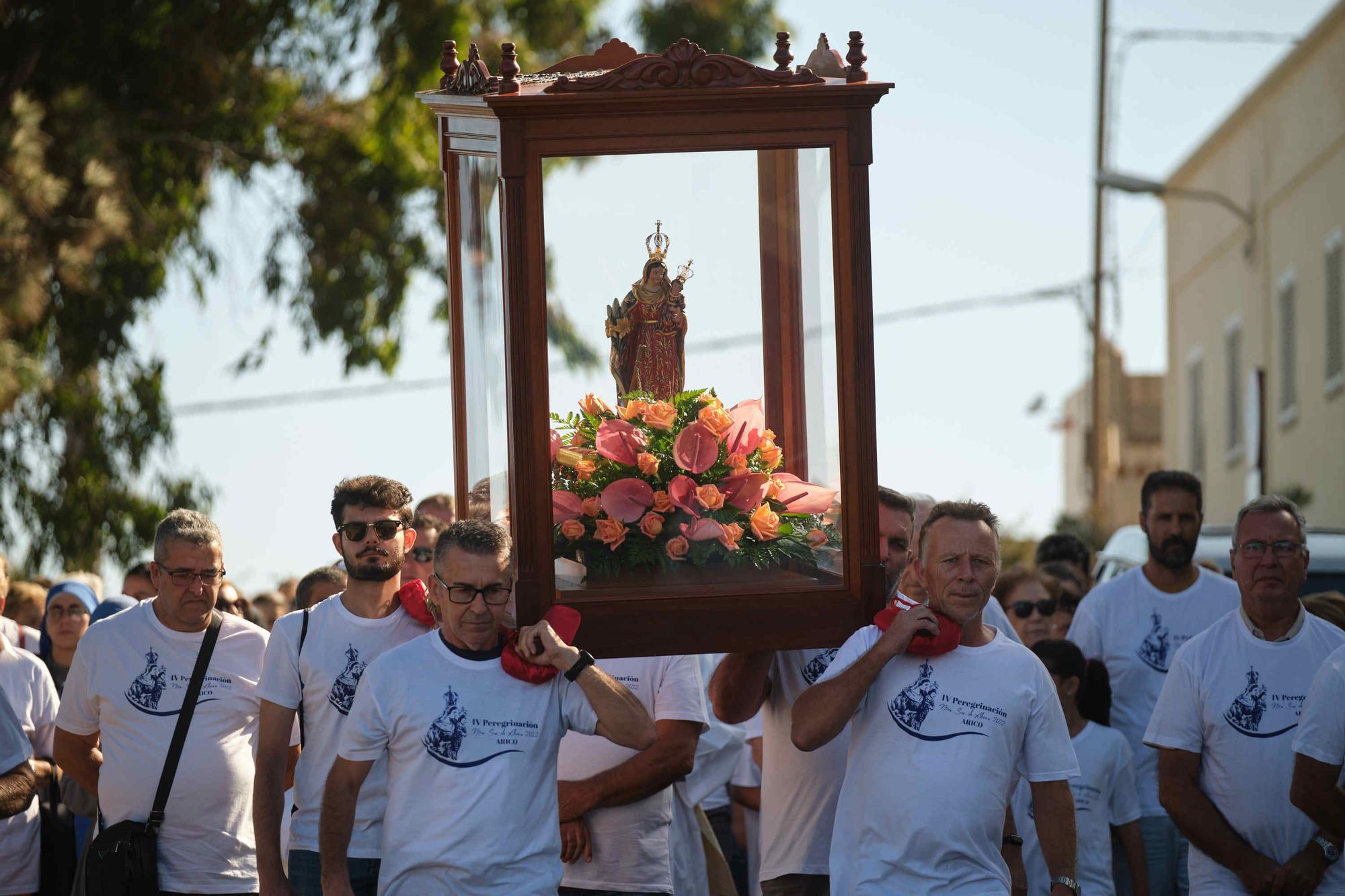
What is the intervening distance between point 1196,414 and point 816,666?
76.9 ft

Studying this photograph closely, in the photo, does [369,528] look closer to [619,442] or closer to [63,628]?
[619,442]

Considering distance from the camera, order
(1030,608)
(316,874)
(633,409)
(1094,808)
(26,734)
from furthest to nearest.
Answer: (1030,608)
(26,734)
(1094,808)
(316,874)
(633,409)

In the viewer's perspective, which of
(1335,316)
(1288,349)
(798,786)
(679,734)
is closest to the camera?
(798,786)

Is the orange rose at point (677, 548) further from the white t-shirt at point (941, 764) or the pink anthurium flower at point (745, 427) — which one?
the white t-shirt at point (941, 764)

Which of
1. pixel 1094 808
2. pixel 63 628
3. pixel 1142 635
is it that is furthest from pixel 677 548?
pixel 63 628

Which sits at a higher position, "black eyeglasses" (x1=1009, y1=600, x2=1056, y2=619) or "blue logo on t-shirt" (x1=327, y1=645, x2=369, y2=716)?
"blue logo on t-shirt" (x1=327, y1=645, x2=369, y2=716)

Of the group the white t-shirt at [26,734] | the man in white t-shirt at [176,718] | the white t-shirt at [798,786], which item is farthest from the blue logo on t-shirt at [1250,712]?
the white t-shirt at [26,734]

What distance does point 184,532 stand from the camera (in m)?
5.93

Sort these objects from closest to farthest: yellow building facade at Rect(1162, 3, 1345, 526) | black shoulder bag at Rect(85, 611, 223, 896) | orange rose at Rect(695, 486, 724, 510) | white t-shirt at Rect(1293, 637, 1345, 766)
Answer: orange rose at Rect(695, 486, 724, 510)
white t-shirt at Rect(1293, 637, 1345, 766)
black shoulder bag at Rect(85, 611, 223, 896)
yellow building facade at Rect(1162, 3, 1345, 526)

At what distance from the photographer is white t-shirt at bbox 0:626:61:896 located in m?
6.57

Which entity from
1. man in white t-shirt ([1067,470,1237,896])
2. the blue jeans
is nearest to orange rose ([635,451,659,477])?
the blue jeans

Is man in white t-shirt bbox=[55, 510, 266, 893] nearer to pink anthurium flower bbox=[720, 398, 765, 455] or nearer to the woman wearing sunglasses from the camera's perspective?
pink anthurium flower bbox=[720, 398, 765, 455]

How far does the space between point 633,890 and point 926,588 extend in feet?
5.30

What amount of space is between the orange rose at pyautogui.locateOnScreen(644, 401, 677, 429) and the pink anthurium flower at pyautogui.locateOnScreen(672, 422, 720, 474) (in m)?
0.05
